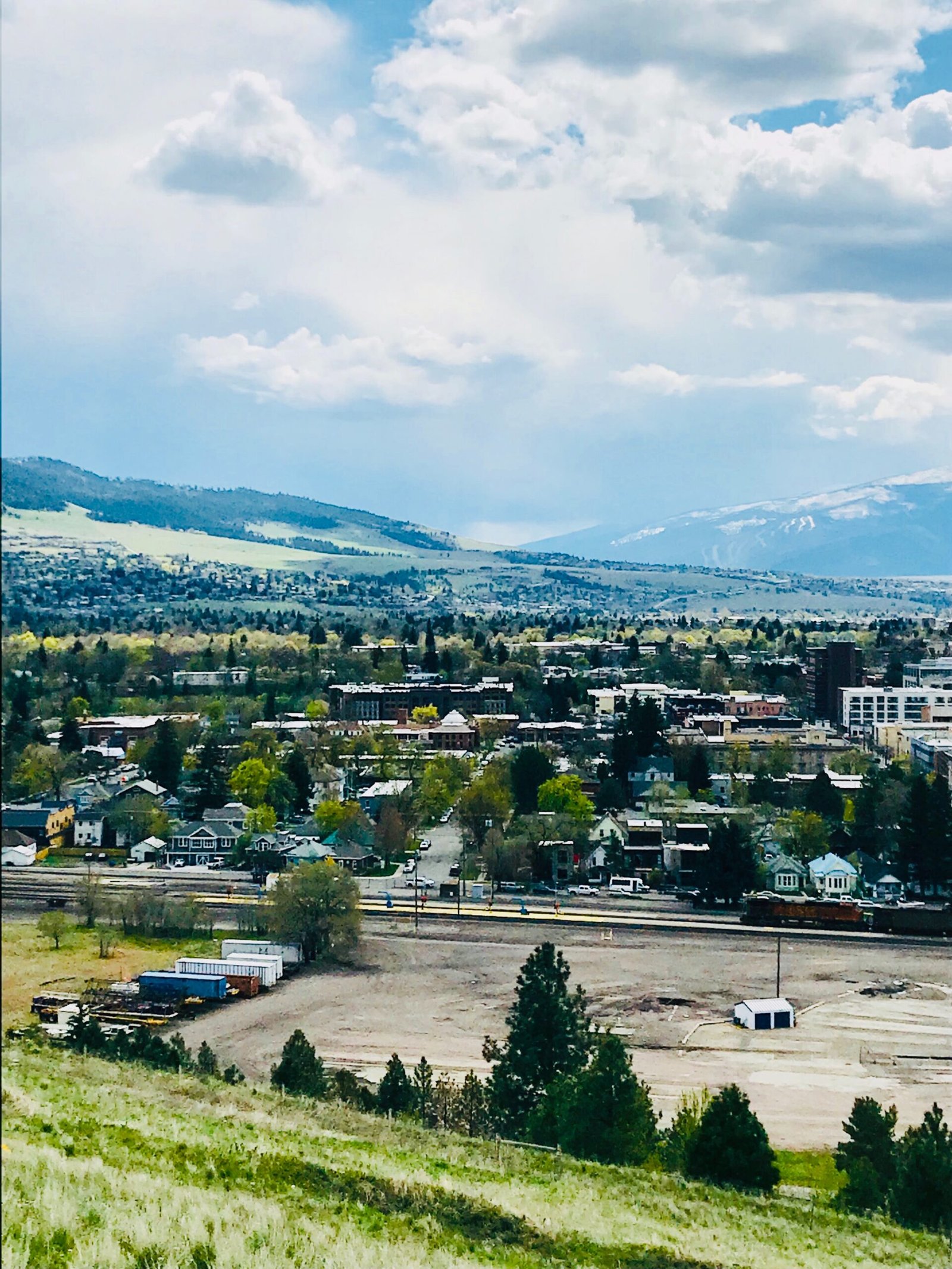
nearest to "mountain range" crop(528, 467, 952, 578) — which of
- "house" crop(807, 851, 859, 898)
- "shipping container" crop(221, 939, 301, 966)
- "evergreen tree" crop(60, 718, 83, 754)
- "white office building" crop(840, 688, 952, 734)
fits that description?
"white office building" crop(840, 688, 952, 734)

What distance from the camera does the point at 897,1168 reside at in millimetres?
7484

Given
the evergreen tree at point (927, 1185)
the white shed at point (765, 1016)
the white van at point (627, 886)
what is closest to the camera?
the evergreen tree at point (927, 1185)

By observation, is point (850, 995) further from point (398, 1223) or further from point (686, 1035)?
point (398, 1223)

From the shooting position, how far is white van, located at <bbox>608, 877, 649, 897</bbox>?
17.7m

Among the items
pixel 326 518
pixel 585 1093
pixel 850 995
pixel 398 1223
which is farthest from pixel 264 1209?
pixel 326 518

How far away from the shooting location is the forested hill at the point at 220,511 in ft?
341

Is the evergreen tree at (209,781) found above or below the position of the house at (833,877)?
above

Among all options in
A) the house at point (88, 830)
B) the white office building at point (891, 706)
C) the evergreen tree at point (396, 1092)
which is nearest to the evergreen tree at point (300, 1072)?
the evergreen tree at point (396, 1092)

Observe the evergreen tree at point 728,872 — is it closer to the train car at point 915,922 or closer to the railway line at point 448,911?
the railway line at point 448,911

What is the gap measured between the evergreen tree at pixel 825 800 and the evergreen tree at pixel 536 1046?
34.1 feet

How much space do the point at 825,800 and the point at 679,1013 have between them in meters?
8.75

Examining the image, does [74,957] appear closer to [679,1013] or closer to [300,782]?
[679,1013]

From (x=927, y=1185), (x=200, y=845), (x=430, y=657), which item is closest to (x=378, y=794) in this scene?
(x=200, y=845)

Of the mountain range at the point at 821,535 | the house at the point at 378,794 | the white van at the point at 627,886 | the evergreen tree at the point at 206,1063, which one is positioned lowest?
the evergreen tree at the point at 206,1063
